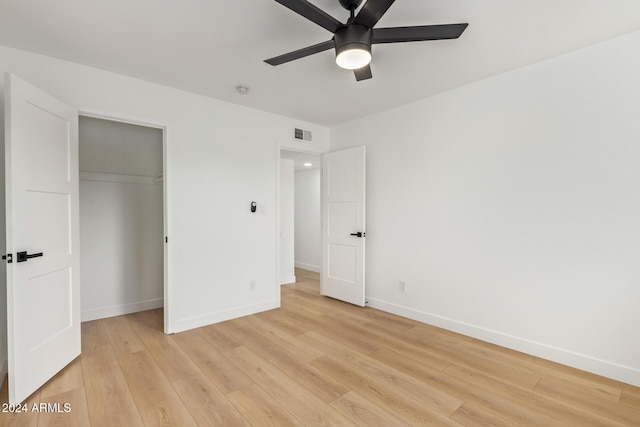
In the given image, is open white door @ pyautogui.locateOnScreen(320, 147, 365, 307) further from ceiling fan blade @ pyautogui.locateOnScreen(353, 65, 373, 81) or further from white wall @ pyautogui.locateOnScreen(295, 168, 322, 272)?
white wall @ pyautogui.locateOnScreen(295, 168, 322, 272)

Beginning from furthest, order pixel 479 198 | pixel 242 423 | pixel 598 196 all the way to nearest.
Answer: pixel 479 198 < pixel 598 196 < pixel 242 423

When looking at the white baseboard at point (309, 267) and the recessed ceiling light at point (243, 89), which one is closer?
the recessed ceiling light at point (243, 89)

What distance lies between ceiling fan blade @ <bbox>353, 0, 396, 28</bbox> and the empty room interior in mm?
16

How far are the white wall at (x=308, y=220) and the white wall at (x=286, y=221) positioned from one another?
3.71 ft

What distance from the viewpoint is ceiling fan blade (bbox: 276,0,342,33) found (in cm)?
146

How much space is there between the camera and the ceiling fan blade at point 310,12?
4.81ft

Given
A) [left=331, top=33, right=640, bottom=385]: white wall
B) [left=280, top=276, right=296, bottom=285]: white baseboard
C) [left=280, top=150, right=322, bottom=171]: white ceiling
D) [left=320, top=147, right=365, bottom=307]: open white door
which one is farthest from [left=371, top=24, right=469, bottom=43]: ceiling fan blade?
[left=280, top=276, right=296, bottom=285]: white baseboard

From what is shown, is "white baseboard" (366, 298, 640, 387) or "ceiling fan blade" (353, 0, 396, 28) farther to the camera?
"white baseboard" (366, 298, 640, 387)

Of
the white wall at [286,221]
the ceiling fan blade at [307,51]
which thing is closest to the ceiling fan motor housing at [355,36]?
the ceiling fan blade at [307,51]

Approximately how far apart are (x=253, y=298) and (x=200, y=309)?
0.66 metres

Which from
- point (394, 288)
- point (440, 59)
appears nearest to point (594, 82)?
point (440, 59)

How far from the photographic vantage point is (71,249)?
2512 millimetres

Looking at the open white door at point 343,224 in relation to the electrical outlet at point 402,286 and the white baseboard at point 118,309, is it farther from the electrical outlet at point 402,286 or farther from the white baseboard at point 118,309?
the white baseboard at point 118,309

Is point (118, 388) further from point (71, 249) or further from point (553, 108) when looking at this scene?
point (553, 108)
